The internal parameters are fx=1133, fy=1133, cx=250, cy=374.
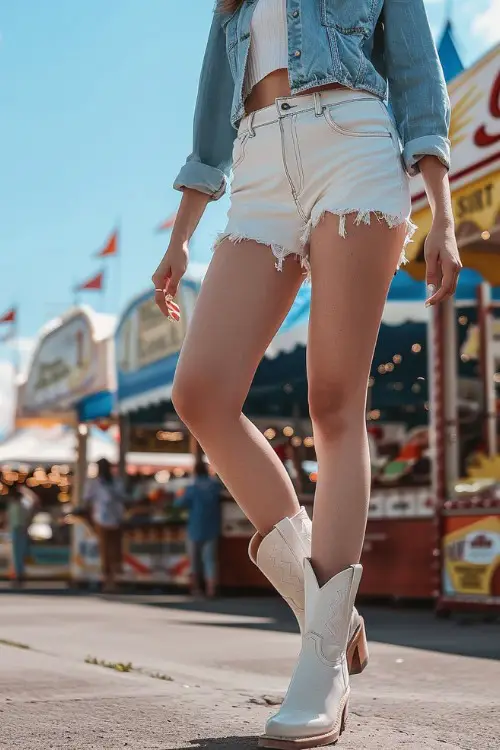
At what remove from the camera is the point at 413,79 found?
2.63 m

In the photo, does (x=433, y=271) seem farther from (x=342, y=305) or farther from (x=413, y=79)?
(x=413, y=79)

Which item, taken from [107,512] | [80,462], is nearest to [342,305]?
[107,512]

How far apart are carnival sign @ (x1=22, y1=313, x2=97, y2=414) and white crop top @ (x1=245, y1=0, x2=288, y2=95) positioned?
1315 cm

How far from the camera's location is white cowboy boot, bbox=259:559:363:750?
7.23ft

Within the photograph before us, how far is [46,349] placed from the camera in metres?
17.5

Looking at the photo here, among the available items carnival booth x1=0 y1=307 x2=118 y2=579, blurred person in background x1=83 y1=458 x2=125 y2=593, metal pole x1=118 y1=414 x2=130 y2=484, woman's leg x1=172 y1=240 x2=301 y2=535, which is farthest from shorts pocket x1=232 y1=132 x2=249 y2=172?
metal pole x1=118 y1=414 x2=130 y2=484

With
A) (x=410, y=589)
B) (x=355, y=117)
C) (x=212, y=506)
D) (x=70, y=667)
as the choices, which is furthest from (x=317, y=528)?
(x=212, y=506)

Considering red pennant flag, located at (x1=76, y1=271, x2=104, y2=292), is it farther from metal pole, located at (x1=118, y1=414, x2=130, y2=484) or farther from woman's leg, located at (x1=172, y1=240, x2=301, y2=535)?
woman's leg, located at (x1=172, y1=240, x2=301, y2=535)

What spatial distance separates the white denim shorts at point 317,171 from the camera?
2.51 metres

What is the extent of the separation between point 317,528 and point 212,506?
10.2 meters

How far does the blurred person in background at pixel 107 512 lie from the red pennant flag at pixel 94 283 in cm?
849

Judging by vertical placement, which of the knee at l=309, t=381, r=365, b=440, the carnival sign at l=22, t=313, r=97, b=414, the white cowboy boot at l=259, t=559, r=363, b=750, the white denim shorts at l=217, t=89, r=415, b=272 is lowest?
the white cowboy boot at l=259, t=559, r=363, b=750

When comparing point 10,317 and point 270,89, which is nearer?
point 270,89

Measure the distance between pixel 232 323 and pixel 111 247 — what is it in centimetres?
2016
